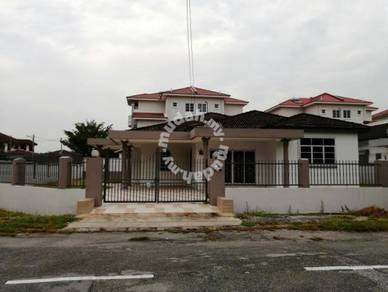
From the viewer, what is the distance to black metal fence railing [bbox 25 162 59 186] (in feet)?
44.7

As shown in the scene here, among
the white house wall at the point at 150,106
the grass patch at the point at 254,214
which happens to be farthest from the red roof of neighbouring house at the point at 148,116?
the grass patch at the point at 254,214

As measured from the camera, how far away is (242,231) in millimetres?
9641

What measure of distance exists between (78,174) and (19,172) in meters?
3.28

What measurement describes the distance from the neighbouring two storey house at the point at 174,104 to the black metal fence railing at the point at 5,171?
86.2 ft

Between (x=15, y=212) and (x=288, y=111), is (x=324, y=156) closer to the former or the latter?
(x=15, y=212)

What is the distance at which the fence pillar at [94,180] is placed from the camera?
1247 centimetres

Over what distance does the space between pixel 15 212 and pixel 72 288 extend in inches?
425

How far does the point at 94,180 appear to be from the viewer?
1251 cm

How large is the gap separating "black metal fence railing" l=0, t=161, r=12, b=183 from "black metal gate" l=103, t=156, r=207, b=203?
453 cm

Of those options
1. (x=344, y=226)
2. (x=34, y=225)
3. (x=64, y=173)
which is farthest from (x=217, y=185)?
(x=34, y=225)

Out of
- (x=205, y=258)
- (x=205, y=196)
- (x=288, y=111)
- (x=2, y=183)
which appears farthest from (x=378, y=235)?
(x=288, y=111)

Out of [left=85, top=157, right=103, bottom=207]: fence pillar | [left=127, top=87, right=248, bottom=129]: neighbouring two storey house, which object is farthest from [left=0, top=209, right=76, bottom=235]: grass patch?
[left=127, top=87, right=248, bottom=129]: neighbouring two storey house

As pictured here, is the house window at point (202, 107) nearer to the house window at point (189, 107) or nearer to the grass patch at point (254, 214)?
the house window at point (189, 107)

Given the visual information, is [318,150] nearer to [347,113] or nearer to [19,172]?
[19,172]
